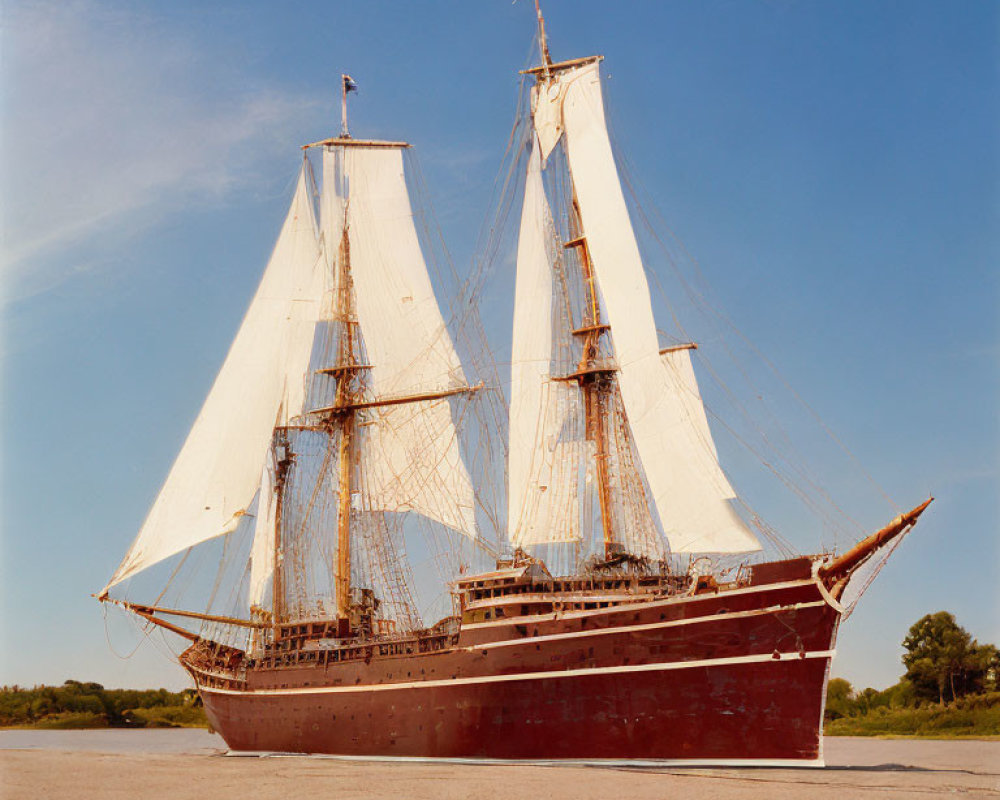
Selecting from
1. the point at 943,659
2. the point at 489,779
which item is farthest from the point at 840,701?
the point at 489,779

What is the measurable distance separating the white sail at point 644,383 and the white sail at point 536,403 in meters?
3.47

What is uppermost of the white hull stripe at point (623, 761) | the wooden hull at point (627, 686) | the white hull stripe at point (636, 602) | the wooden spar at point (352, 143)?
the wooden spar at point (352, 143)

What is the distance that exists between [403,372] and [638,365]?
16180 mm

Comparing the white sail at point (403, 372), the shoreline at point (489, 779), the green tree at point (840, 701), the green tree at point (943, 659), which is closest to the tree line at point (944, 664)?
the green tree at point (943, 659)

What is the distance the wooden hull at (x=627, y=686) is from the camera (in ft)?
103

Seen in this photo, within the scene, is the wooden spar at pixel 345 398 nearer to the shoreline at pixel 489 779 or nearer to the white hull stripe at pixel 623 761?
the white hull stripe at pixel 623 761

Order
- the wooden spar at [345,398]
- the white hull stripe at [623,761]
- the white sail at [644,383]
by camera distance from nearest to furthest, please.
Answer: the white hull stripe at [623,761] → the white sail at [644,383] → the wooden spar at [345,398]

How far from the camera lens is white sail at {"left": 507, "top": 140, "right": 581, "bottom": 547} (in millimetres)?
44688

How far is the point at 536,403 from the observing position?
46.3 metres

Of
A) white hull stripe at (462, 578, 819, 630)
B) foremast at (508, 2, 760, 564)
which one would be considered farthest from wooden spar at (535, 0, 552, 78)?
white hull stripe at (462, 578, 819, 630)

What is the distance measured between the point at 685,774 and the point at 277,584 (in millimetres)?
27509

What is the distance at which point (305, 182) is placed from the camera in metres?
55.1

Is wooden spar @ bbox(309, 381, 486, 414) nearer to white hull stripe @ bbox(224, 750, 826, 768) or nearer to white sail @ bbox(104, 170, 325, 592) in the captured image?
white sail @ bbox(104, 170, 325, 592)

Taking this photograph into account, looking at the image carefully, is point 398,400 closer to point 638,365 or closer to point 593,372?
point 593,372
